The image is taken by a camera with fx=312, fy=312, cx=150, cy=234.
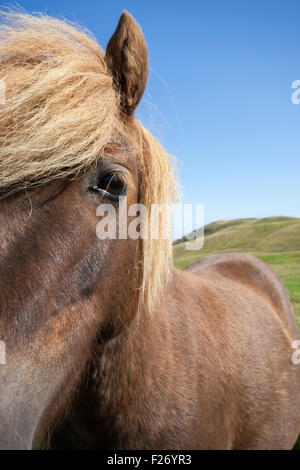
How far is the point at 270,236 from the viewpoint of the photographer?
62250 mm

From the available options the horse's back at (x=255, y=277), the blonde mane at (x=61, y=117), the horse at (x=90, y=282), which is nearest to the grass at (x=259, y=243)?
the horse's back at (x=255, y=277)

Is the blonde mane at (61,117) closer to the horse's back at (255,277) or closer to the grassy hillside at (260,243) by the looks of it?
the horse's back at (255,277)

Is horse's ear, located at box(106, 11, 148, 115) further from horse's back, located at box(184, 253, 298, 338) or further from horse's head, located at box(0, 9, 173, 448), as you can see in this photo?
horse's back, located at box(184, 253, 298, 338)

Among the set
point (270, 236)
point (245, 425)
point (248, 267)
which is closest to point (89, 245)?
point (245, 425)

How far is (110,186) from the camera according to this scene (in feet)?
4.54

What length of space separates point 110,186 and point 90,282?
43 cm

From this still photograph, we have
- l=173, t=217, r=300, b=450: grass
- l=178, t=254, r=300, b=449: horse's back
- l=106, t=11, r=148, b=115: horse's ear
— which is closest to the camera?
l=106, t=11, r=148, b=115: horse's ear

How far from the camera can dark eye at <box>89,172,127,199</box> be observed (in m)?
1.35

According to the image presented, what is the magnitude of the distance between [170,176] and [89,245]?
73 cm

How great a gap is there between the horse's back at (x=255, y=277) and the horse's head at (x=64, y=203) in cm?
244

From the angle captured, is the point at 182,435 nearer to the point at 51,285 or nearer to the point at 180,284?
the point at 180,284

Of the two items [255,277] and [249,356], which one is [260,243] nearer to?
[255,277]

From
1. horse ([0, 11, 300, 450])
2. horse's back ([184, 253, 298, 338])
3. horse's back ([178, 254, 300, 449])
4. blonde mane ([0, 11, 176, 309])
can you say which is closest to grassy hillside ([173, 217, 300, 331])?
horse's back ([184, 253, 298, 338])

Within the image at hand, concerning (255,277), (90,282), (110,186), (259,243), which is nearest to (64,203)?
(110,186)
